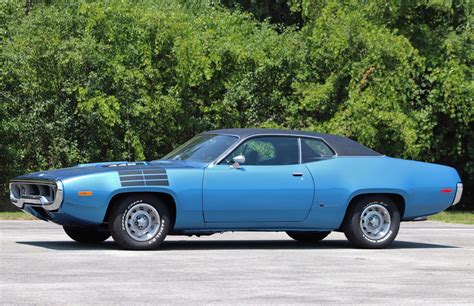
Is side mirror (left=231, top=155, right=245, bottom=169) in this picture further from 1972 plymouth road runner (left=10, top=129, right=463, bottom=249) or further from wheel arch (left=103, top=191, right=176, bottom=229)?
wheel arch (left=103, top=191, right=176, bottom=229)

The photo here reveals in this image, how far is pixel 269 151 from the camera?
46.0 ft

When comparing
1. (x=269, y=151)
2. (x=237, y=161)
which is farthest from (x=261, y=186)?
(x=269, y=151)

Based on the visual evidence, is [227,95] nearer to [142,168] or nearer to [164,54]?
[164,54]

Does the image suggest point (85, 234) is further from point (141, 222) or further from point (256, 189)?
point (256, 189)

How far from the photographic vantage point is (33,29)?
2547 centimetres

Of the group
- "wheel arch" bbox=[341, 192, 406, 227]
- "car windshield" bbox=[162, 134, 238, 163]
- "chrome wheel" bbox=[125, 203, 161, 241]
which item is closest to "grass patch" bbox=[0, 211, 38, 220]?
"car windshield" bbox=[162, 134, 238, 163]

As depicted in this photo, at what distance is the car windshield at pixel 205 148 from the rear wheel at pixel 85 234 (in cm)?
132

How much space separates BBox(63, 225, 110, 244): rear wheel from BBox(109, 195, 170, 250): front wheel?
1.11 m

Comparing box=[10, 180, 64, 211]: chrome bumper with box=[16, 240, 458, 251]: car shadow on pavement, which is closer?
box=[10, 180, 64, 211]: chrome bumper

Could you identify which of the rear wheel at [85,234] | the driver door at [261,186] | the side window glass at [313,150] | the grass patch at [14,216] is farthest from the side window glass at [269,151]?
the grass patch at [14,216]

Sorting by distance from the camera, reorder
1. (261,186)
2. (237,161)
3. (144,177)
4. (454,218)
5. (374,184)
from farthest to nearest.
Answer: (454,218) → (374,184) → (261,186) → (237,161) → (144,177)

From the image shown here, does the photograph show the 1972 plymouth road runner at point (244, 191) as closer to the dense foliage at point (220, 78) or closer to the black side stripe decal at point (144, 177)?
the black side stripe decal at point (144, 177)

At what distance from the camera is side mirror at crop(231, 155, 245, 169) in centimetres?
1346

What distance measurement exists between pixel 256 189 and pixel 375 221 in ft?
5.83
